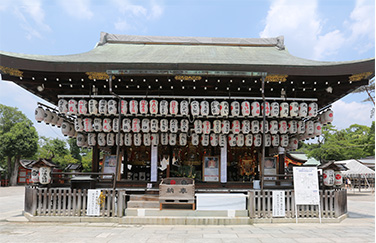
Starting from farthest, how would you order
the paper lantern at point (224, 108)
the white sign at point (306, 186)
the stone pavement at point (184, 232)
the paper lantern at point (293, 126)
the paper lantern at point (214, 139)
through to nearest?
1. the paper lantern at point (214, 139)
2. the paper lantern at point (293, 126)
3. the paper lantern at point (224, 108)
4. the white sign at point (306, 186)
5. the stone pavement at point (184, 232)

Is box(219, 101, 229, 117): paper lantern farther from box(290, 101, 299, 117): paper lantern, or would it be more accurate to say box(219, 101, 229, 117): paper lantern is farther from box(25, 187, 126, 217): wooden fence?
box(25, 187, 126, 217): wooden fence

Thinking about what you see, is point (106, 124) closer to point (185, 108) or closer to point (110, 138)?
point (110, 138)

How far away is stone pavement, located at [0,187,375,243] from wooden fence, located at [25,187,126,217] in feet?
1.75

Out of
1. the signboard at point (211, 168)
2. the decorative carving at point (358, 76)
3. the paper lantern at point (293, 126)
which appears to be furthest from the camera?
the signboard at point (211, 168)

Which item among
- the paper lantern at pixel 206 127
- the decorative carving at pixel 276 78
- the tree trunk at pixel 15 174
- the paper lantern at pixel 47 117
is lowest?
the tree trunk at pixel 15 174

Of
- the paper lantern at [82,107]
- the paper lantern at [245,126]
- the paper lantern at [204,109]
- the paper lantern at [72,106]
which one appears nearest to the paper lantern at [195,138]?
the paper lantern at [204,109]

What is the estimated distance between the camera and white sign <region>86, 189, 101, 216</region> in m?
9.64

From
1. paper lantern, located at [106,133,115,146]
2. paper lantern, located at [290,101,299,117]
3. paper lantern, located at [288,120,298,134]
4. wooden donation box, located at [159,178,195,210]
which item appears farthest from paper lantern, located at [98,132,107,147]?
paper lantern, located at [288,120,298,134]

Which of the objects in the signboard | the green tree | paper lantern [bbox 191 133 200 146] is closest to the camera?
paper lantern [bbox 191 133 200 146]

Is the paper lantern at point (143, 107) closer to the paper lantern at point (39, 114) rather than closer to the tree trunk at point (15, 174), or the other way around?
the paper lantern at point (39, 114)

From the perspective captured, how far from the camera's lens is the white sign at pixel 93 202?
31.6 ft

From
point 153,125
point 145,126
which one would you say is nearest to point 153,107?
point 153,125

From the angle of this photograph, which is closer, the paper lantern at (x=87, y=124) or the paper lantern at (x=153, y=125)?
the paper lantern at (x=153, y=125)

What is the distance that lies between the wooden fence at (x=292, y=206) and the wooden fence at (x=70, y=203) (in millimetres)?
4965
